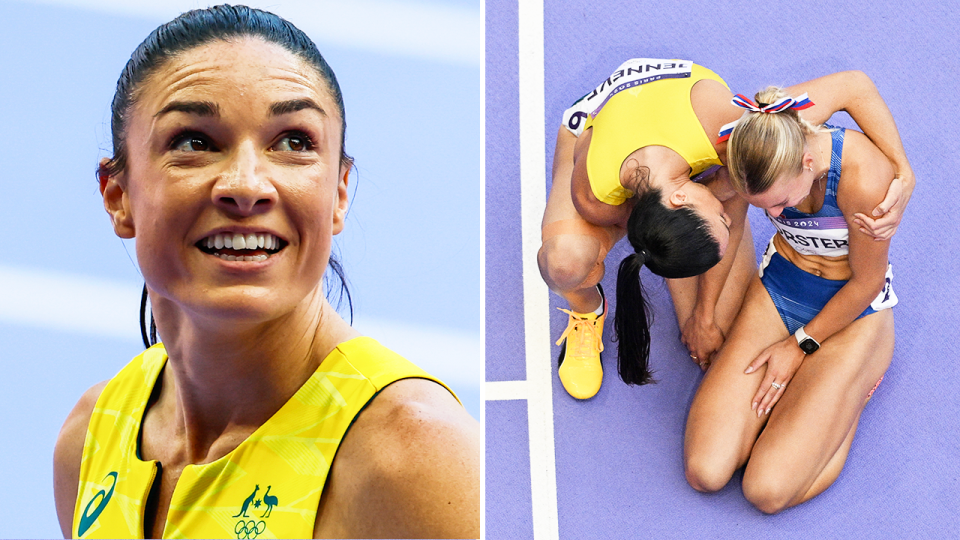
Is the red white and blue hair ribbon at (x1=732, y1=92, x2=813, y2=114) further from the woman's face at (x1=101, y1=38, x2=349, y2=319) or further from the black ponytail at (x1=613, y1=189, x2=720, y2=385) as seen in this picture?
the woman's face at (x1=101, y1=38, x2=349, y2=319)

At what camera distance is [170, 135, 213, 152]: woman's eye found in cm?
140

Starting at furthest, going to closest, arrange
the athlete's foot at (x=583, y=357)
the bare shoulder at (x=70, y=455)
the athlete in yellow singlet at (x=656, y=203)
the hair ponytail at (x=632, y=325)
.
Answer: the athlete's foot at (x=583, y=357)
the hair ponytail at (x=632, y=325)
the athlete in yellow singlet at (x=656, y=203)
the bare shoulder at (x=70, y=455)

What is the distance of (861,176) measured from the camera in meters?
2.31

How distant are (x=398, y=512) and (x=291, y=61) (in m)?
0.79

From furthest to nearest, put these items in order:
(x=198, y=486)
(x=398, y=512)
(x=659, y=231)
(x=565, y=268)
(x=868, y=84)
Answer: (x=565, y=268) < (x=868, y=84) < (x=659, y=231) < (x=198, y=486) < (x=398, y=512)

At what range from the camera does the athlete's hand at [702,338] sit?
291cm

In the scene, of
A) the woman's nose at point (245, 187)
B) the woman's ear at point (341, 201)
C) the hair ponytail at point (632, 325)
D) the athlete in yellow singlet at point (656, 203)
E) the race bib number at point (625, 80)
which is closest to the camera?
the woman's nose at point (245, 187)

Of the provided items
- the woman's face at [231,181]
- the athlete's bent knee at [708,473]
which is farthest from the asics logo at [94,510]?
the athlete's bent knee at [708,473]

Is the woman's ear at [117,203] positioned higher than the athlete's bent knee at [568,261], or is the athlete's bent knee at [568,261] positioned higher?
the woman's ear at [117,203]

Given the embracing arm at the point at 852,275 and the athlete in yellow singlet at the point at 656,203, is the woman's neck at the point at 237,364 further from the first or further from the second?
the embracing arm at the point at 852,275

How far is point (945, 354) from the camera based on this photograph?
2.92m

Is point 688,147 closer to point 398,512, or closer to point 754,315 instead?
point 754,315

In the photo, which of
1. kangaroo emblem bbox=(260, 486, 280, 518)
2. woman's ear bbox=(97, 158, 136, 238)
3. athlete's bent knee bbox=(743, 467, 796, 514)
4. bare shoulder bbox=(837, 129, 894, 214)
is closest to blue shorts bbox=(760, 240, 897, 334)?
bare shoulder bbox=(837, 129, 894, 214)

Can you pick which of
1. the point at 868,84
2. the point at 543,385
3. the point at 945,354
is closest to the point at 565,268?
the point at 543,385
